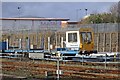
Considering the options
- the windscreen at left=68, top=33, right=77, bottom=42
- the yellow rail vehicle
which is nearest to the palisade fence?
the yellow rail vehicle

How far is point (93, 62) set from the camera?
1619 cm

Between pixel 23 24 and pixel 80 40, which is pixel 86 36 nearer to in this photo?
pixel 80 40

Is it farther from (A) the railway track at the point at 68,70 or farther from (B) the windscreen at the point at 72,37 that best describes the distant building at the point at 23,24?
(A) the railway track at the point at 68,70

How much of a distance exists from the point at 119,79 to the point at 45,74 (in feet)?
13.0

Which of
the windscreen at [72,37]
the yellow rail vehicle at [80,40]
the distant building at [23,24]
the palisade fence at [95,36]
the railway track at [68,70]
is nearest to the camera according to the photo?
the railway track at [68,70]

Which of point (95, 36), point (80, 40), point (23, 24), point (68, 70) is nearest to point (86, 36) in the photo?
point (80, 40)

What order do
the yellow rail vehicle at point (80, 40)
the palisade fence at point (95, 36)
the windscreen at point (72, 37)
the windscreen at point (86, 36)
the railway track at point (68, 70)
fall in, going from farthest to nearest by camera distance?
the palisade fence at point (95, 36)
the windscreen at point (86, 36)
the windscreen at point (72, 37)
the yellow rail vehicle at point (80, 40)
the railway track at point (68, 70)

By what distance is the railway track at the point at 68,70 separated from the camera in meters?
13.4

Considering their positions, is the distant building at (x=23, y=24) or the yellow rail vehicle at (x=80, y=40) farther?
the distant building at (x=23, y=24)

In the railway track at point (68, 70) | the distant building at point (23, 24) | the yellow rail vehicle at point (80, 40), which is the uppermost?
the distant building at point (23, 24)

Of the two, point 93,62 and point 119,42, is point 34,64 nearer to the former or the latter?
point 93,62

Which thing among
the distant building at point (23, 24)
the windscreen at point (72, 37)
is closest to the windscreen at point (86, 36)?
the windscreen at point (72, 37)

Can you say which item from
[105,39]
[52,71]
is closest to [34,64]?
[52,71]

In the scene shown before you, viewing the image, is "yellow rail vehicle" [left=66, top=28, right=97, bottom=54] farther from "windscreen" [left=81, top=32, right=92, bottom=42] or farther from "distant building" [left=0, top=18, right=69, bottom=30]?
"distant building" [left=0, top=18, right=69, bottom=30]
